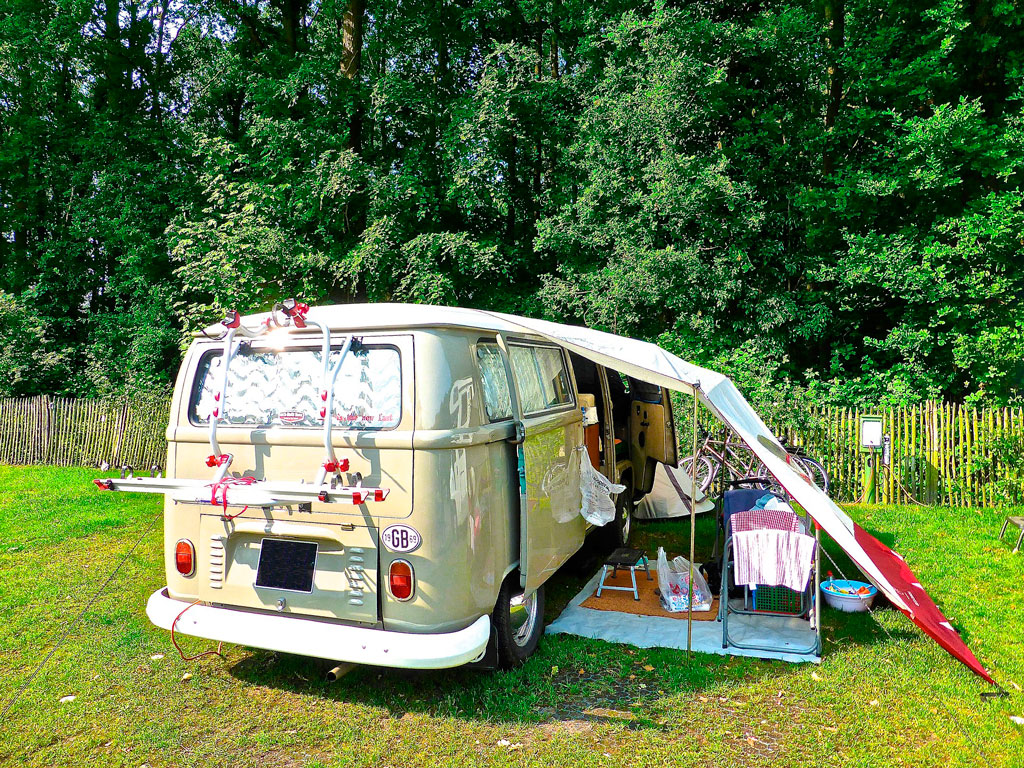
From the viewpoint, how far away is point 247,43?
18.6m

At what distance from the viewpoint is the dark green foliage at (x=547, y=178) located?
12.3m

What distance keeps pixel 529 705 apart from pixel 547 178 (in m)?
14.4

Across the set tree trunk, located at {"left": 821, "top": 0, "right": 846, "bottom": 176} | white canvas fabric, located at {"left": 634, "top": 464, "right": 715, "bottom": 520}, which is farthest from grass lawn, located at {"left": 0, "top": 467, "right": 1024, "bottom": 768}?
tree trunk, located at {"left": 821, "top": 0, "right": 846, "bottom": 176}

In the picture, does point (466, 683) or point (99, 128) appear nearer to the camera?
point (466, 683)

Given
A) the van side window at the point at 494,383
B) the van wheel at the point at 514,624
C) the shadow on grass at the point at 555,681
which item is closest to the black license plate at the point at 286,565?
the shadow on grass at the point at 555,681

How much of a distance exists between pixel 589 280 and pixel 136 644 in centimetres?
1098

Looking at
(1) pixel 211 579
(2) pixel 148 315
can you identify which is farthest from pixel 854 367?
(2) pixel 148 315

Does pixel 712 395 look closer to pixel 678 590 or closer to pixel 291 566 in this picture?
pixel 678 590

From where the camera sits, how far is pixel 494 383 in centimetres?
454

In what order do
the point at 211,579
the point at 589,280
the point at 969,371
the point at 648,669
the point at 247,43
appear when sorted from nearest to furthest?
Answer: the point at 211,579 < the point at 648,669 < the point at 969,371 < the point at 589,280 < the point at 247,43

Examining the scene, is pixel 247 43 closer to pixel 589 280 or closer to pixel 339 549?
pixel 589 280

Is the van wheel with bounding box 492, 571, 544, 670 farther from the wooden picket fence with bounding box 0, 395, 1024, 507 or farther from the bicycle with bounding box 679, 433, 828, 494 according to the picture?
the wooden picket fence with bounding box 0, 395, 1024, 507

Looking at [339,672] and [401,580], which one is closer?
[401,580]

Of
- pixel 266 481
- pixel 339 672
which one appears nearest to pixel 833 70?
pixel 266 481
